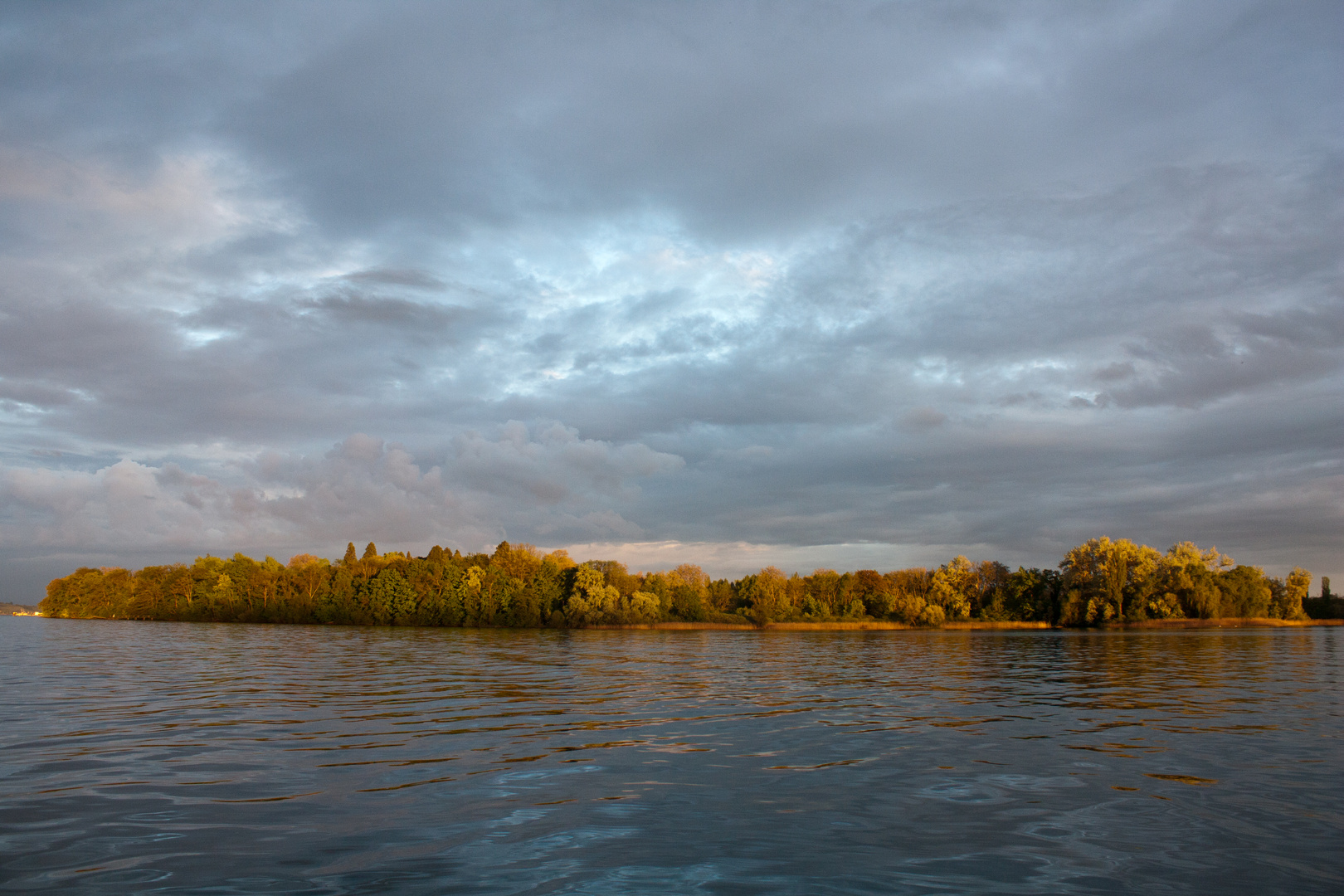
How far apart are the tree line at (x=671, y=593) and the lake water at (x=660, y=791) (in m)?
108

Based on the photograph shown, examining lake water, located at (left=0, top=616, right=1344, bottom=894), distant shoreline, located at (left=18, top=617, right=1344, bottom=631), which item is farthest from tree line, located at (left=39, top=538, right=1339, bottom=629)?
lake water, located at (left=0, top=616, right=1344, bottom=894)

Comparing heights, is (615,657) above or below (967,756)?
below

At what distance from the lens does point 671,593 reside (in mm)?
149500

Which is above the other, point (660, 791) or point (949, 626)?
point (660, 791)

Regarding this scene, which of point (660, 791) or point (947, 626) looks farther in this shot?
point (947, 626)

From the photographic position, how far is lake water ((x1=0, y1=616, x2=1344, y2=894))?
9.37 metres

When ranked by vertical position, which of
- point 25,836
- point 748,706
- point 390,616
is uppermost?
point 25,836

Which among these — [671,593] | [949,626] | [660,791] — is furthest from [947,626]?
[660,791]

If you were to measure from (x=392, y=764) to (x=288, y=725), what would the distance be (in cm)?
648

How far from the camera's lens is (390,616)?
144 m

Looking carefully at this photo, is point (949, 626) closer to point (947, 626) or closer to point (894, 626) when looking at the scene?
point (947, 626)

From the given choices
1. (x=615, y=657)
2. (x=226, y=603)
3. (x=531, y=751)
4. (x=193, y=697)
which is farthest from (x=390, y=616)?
(x=531, y=751)

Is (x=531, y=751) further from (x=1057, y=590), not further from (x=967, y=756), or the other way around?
(x=1057, y=590)

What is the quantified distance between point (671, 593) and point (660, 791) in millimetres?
137828
